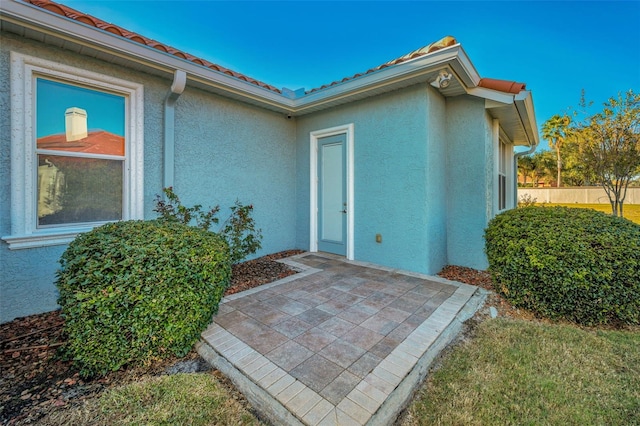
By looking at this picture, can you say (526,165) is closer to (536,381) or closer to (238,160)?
(238,160)

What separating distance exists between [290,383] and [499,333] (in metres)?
2.51

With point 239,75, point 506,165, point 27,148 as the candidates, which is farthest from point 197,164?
point 506,165

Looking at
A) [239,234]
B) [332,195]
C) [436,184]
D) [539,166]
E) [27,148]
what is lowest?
[239,234]

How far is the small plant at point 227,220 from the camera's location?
14.7 feet

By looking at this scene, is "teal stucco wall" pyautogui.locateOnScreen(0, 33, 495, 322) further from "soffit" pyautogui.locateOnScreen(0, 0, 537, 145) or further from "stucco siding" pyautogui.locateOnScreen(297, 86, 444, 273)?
"soffit" pyautogui.locateOnScreen(0, 0, 537, 145)

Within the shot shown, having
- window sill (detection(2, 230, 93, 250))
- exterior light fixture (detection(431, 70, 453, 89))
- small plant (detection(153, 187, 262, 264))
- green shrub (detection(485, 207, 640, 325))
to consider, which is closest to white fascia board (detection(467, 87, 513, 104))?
exterior light fixture (detection(431, 70, 453, 89))

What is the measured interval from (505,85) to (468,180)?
179 centimetres

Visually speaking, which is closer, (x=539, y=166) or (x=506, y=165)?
(x=506, y=165)

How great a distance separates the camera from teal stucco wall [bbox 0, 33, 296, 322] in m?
3.35

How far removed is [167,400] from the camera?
2102 millimetres

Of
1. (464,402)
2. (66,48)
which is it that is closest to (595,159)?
(464,402)

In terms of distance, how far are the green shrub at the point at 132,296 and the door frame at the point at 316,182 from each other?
3684 millimetres

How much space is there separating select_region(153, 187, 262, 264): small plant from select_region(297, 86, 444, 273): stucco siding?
90.7 inches

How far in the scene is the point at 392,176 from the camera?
542cm
